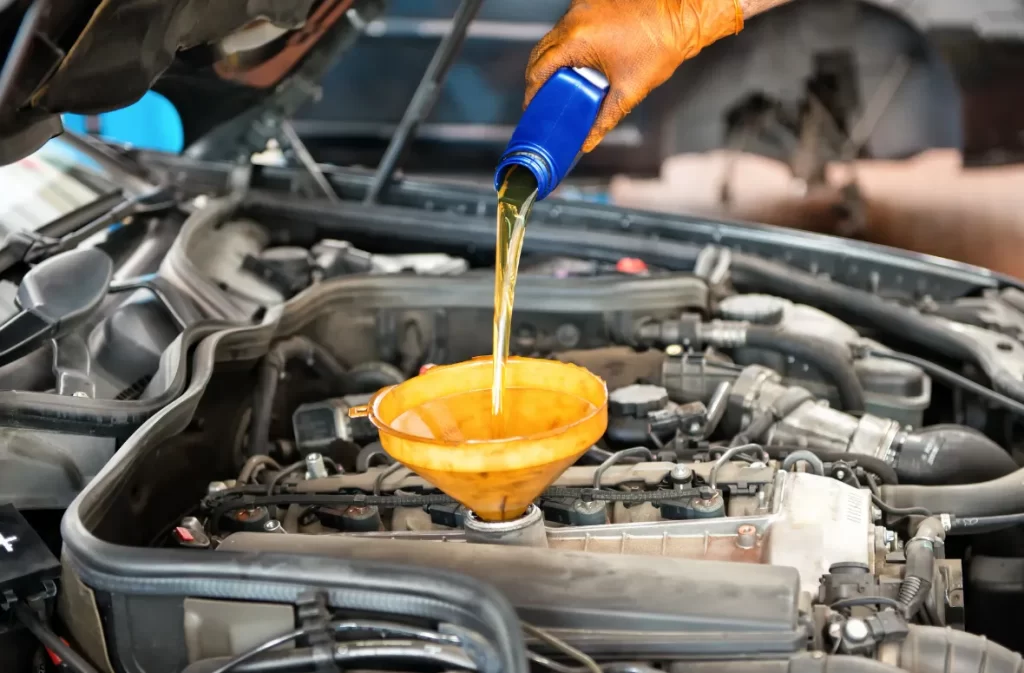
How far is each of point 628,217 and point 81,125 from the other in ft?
6.59

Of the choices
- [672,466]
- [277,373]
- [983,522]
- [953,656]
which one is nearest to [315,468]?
[277,373]

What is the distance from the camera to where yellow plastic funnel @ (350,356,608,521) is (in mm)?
1238

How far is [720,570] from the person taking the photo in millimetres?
1301

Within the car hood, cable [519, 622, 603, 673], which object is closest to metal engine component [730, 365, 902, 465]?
cable [519, 622, 603, 673]

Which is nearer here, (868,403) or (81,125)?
(868,403)

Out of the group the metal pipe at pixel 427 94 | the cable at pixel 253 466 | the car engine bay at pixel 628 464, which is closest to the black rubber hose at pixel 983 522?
the car engine bay at pixel 628 464

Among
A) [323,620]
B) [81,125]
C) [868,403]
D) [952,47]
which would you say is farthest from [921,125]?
[323,620]

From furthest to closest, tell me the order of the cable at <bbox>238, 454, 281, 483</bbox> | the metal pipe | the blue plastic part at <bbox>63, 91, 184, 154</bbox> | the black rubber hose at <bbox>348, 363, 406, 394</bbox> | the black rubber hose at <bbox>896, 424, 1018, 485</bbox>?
the blue plastic part at <bbox>63, 91, 184, 154</bbox>
the metal pipe
the black rubber hose at <bbox>348, 363, 406, 394</bbox>
the black rubber hose at <bbox>896, 424, 1018, 485</bbox>
the cable at <bbox>238, 454, 281, 483</bbox>

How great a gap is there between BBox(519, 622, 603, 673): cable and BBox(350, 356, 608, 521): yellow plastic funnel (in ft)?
0.61

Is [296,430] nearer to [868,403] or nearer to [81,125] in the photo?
[868,403]

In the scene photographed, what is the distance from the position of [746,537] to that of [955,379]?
929mm

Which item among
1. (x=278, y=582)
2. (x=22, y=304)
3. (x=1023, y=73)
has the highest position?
(x=1023, y=73)

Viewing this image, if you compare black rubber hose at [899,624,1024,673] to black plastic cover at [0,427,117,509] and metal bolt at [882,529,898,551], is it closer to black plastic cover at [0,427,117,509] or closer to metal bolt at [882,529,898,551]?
metal bolt at [882,529,898,551]

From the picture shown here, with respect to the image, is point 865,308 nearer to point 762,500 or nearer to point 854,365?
point 854,365
